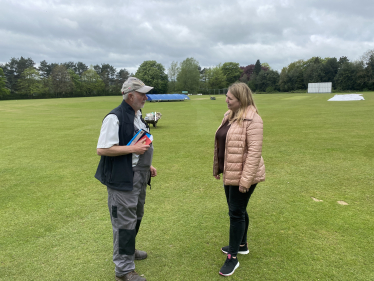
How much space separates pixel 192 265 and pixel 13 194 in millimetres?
4572

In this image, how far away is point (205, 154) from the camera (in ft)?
30.5

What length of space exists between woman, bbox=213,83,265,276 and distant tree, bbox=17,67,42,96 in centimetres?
9231

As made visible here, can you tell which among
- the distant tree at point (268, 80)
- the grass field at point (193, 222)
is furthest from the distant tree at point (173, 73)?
the grass field at point (193, 222)

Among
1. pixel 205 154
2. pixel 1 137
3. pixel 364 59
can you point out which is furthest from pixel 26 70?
pixel 364 59

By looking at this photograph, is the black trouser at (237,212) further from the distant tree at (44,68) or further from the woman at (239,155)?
the distant tree at (44,68)

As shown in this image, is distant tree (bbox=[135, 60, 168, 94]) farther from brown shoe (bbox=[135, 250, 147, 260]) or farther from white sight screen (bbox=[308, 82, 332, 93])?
brown shoe (bbox=[135, 250, 147, 260])

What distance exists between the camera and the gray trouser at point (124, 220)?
9.71 feet

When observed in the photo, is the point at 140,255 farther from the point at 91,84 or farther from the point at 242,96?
the point at 91,84

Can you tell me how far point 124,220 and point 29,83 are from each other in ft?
313

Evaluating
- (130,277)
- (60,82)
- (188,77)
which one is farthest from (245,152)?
(60,82)

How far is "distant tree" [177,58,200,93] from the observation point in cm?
8925

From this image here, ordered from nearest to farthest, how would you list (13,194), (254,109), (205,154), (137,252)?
(254,109), (137,252), (13,194), (205,154)

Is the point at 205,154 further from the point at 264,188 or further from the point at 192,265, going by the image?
the point at 192,265

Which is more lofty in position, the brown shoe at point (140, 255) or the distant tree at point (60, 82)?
the distant tree at point (60, 82)
